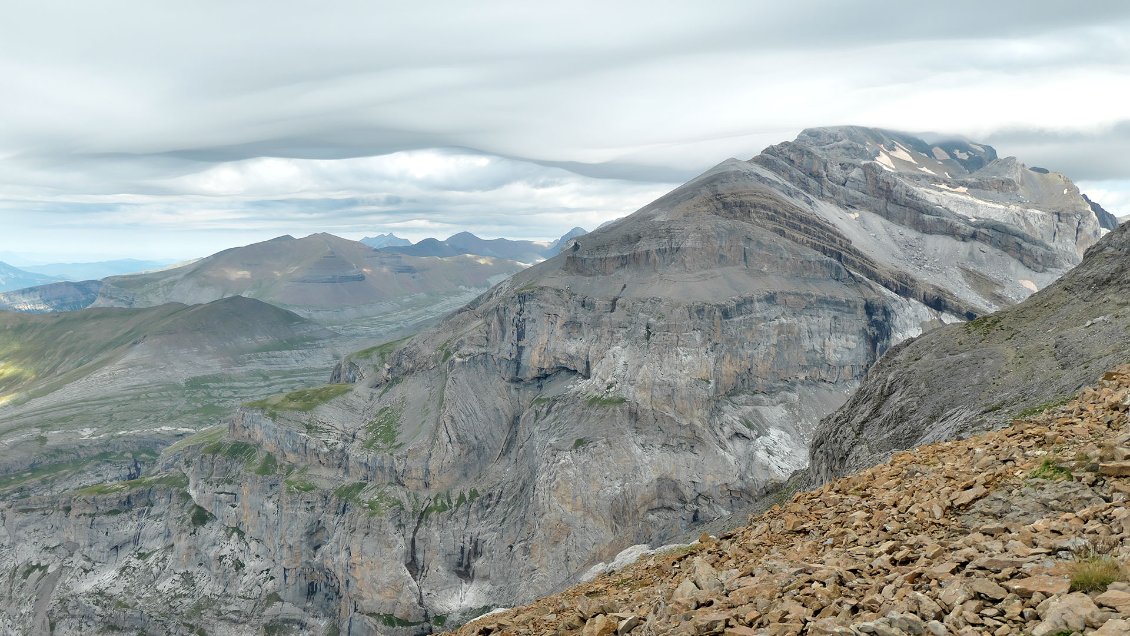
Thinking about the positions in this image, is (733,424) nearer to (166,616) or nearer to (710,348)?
(710,348)

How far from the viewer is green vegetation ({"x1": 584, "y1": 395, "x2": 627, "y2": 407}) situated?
180m

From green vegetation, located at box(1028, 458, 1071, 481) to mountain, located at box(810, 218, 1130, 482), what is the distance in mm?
25085

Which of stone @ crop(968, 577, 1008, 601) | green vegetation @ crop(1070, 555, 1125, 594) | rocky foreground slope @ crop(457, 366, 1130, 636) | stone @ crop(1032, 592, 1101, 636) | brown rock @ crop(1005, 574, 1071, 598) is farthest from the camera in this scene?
stone @ crop(968, 577, 1008, 601)

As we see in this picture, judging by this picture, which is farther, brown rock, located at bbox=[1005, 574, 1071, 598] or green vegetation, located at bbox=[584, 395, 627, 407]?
green vegetation, located at bbox=[584, 395, 627, 407]

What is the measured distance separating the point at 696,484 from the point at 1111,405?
148m

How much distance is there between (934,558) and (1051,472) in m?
6.36

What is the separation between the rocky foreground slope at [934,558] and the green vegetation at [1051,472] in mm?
51

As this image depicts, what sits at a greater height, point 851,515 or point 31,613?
point 851,515

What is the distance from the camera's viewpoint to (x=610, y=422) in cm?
17562

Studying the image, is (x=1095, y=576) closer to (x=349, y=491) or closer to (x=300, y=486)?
(x=349, y=491)

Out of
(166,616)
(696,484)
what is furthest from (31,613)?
(696,484)

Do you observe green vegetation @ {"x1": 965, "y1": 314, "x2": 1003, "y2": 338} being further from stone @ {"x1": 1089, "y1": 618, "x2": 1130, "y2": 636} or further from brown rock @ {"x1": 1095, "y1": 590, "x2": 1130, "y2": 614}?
stone @ {"x1": 1089, "y1": 618, "x2": 1130, "y2": 636}

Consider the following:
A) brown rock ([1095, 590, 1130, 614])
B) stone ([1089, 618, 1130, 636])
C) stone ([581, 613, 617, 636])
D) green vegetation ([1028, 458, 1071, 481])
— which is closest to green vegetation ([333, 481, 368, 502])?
stone ([581, 613, 617, 636])

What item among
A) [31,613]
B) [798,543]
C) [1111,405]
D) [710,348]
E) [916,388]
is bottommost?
[31,613]
